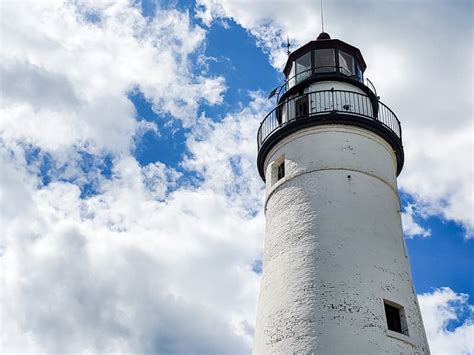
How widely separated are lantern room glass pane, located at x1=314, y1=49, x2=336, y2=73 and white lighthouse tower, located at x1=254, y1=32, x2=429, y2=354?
0.04 metres

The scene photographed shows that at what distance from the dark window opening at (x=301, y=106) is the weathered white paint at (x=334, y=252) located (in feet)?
3.70

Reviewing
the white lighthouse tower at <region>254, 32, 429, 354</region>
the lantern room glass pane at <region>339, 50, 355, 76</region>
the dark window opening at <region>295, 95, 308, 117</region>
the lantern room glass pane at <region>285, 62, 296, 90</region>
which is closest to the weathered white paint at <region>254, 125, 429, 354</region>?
the white lighthouse tower at <region>254, 32, 429, 354</region>

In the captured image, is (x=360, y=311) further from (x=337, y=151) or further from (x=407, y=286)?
(x=337, y=151)

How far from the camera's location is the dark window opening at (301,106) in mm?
19094

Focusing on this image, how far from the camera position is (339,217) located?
53.0 ft

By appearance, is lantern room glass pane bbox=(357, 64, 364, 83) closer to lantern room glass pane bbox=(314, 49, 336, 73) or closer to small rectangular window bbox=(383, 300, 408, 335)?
lantern room glass pane bbox=(314, 49, 336, 73)

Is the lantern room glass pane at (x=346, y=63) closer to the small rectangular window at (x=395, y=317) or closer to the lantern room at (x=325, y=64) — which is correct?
the lantern room at (x=325, y=64)

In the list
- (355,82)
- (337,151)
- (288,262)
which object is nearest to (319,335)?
(288,262)

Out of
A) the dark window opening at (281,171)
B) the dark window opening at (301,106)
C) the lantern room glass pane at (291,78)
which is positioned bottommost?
the dark window opening at (281,171)

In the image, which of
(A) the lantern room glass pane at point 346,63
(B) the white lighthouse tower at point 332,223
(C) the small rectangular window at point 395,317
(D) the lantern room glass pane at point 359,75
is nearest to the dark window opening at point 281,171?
(B) the white lighthouse tower at point 332,223

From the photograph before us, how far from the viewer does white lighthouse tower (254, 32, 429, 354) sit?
1460cm

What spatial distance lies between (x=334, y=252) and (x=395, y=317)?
2.20 metres

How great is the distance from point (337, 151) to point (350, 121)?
3.73ft

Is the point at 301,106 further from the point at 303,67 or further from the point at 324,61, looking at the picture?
the point at 324,61
